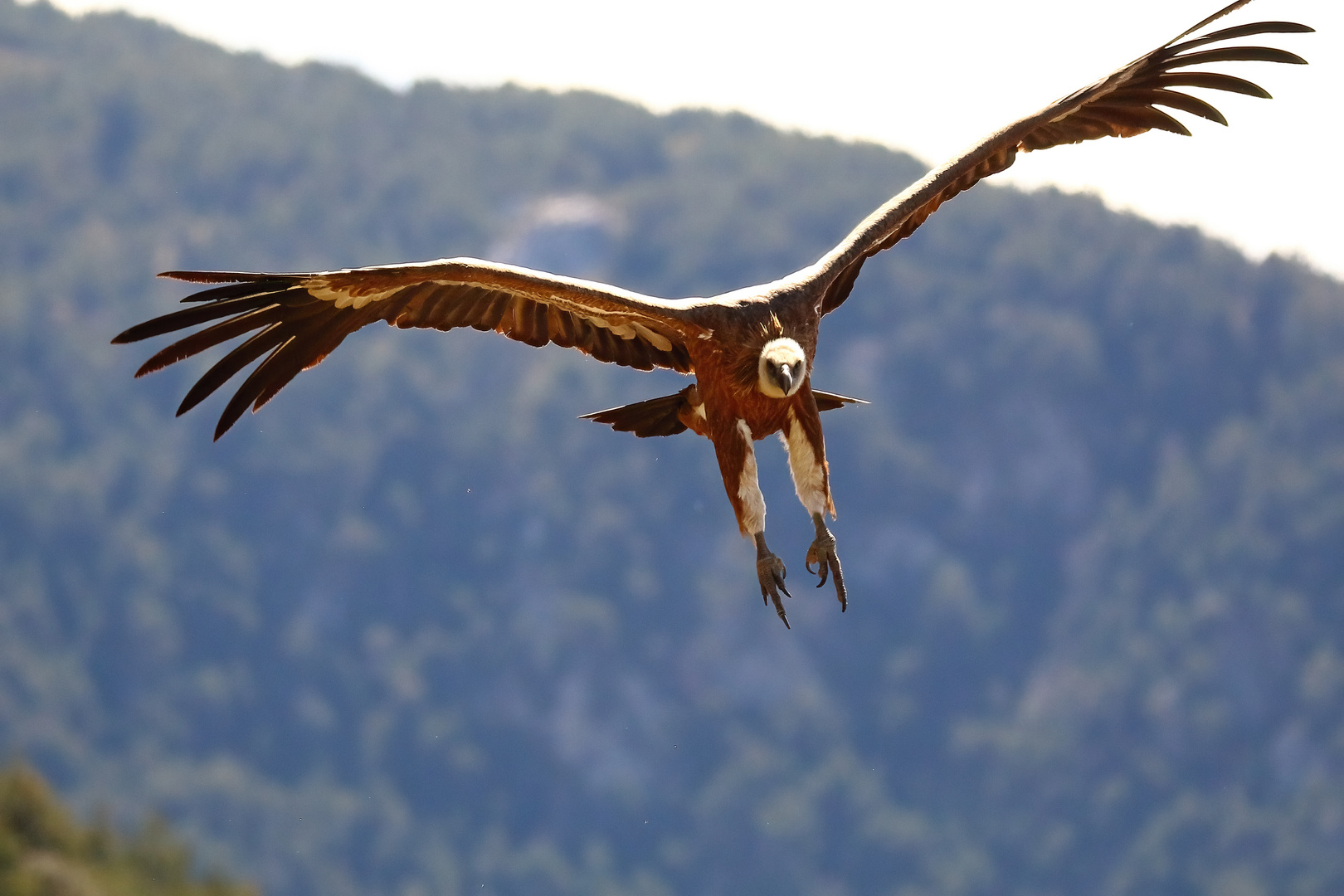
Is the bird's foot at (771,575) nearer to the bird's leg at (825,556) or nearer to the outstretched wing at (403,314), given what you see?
the bird's leg at (825,556)

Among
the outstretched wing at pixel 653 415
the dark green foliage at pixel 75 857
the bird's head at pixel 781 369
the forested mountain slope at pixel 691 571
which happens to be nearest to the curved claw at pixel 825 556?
the bird's head at pixel 781 369

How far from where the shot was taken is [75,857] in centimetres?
5378

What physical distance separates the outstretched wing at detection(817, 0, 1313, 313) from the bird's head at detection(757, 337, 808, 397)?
0.88m

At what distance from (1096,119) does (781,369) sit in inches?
151

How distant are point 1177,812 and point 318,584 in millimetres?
66015

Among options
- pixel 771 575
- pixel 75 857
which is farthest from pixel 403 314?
pixel 75 857

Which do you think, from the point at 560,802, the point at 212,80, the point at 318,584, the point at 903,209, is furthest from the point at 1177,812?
the point at 903,209

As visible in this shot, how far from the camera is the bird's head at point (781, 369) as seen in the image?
33.4ft

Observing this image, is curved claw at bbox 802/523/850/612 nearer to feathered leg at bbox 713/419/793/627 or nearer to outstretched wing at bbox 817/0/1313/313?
feathered leg at bbox 713/419/793/627

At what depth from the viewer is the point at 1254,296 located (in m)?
158

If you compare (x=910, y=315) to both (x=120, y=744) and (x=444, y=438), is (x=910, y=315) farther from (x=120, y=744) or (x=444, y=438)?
(x=120, y=744)

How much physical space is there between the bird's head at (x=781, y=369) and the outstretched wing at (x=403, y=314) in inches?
21.4

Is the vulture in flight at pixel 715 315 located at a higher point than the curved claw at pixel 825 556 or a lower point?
higher

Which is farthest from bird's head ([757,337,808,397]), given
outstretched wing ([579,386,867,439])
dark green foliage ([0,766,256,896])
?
dark green foliage ([0,766,256,896])
